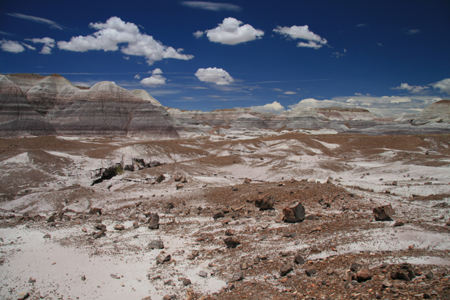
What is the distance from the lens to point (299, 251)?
219 inches

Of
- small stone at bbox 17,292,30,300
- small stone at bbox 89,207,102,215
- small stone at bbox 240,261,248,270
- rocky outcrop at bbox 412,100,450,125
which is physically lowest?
small stone at bbox 89,207,102,215

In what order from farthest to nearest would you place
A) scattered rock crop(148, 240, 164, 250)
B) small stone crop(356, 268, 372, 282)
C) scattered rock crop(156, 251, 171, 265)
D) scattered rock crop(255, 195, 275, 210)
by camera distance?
scattered rock crop(255, 195, 275, 210), scattered rock crop(148, 240, 164, 250), scattered rock crop(156, 251, 171, 265), small stone crop(356, 268, 372, 282)

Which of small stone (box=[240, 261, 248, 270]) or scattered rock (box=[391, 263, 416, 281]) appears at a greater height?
scattered rock (box=[391, 263, 416, 281])

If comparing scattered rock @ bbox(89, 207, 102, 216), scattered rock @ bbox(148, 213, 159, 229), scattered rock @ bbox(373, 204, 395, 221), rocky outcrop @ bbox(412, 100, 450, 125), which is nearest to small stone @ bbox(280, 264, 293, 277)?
scattered rock @ bbox(373, 204, 395, 221)

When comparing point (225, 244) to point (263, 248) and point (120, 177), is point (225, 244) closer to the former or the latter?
point (263, 248)

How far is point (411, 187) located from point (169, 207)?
10.7 metres

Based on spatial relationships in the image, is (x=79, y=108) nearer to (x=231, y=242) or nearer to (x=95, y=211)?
(x=95, y=211)

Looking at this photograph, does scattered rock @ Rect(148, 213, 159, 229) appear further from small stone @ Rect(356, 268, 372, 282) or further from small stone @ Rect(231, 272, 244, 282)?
small stone @ Rect(356, 268, 372, 282)

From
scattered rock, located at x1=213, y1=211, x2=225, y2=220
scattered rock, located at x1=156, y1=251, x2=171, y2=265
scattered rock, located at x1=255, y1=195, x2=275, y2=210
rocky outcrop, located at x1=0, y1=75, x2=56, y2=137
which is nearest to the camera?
scattered rock, located at x1=156, y1=251, x2=171, y2=265

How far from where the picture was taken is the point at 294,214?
7.30 m

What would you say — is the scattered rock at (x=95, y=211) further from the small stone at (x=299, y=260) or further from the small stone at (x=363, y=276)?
the small stone at (x=363, y=276)

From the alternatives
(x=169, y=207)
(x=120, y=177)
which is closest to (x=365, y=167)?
(x=169, y=207)

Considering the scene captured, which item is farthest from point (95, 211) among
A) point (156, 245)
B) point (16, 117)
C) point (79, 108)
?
point (79, 108)

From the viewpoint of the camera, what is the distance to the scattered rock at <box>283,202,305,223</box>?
7314mm
